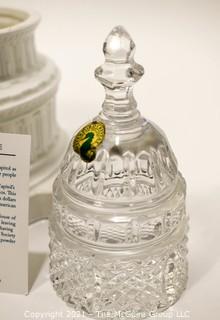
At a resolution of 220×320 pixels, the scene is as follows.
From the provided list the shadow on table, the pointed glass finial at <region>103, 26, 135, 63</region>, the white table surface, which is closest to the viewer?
the pointed glass finial at <region>103, 26, 135, 63</region>

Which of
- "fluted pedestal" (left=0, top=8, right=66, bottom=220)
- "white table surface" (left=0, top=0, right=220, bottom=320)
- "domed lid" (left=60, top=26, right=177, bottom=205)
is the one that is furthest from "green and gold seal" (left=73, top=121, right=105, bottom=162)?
"white table surface" (left=0, top=0, right=220, bottom=320)

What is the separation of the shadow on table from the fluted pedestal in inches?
3.6

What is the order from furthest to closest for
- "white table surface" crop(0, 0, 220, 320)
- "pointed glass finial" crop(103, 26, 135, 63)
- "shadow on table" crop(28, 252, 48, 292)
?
"white table surface" crop(0, 0, 220, 320) → "shadow on table" crop(28, 252, 48, 292) → "pointed glass finial" crop(103, 26, 135, 63)

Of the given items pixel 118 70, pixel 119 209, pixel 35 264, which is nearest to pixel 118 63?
pixel 118 70

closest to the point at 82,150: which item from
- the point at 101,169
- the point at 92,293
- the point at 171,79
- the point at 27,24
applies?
the point at 101,169

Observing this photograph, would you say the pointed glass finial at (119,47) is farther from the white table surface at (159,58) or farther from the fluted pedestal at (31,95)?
the white table surface at (159,58)

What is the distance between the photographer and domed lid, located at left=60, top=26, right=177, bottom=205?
83 centimetres

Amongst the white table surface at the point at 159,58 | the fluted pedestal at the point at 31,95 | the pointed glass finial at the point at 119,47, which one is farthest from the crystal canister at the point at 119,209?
the white table surface at the point at 159,58

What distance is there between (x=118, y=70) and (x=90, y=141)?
0.31 feet

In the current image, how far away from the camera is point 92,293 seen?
861 millimetres

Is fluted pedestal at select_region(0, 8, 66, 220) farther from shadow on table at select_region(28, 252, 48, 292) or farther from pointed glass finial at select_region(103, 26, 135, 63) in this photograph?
pointed glass finial at select_region(103, 26, 135, 63)

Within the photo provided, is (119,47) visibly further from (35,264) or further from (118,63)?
(35,264)

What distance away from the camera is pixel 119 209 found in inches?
32.9

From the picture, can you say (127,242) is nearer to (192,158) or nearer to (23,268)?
(23,268)
